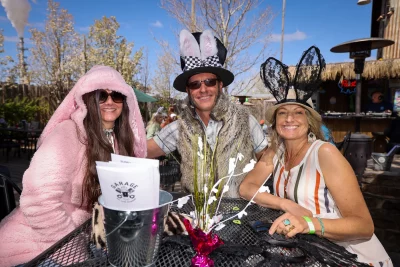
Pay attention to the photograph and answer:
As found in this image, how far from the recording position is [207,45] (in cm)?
238

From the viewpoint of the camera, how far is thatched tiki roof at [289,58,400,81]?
926 cm

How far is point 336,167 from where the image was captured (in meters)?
1.61

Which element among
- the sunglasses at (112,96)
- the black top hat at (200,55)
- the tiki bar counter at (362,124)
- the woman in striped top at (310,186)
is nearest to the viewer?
the woman in striped top at (310,186)

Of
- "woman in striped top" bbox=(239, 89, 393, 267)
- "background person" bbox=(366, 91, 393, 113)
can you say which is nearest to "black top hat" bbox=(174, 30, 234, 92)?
"woman in striped top" bbox=(239, 89, 393, 267)

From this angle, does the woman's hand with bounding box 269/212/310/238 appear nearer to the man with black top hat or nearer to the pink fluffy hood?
the man with black top hat

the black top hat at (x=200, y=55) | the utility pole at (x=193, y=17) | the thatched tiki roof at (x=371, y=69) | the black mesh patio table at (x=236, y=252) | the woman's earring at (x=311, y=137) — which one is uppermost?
the utility pole at (x=193, y=17)

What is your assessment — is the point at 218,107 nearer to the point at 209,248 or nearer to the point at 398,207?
the point at 209,248

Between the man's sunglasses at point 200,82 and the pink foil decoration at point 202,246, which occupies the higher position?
the man's sunglasses at point 200,82

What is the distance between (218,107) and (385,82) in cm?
1148

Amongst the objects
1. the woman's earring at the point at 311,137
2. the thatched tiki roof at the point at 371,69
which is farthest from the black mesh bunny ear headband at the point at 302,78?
the thatched tiki roof at the point at 371,69

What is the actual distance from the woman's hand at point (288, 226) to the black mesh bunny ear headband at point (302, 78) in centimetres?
91

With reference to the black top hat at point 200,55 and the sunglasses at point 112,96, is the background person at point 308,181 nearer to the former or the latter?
the black top hat at point 200,55

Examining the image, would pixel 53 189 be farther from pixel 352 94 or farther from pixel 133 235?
pixel 352 94

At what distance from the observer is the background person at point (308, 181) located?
141 centimetres
